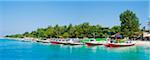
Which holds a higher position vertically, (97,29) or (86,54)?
(97,29)

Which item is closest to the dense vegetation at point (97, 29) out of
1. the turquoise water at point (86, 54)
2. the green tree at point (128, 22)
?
the green tree at point (128, 22)

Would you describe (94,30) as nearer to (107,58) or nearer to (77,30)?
(77,30)

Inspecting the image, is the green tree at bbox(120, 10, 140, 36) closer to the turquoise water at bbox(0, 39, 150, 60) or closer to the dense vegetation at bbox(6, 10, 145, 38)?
the dense vegetation at bbox(6, 10, 145, 38)

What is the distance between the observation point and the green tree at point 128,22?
32.5 metres

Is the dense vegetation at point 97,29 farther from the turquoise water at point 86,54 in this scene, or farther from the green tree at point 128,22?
the turquoise water at point 86,54

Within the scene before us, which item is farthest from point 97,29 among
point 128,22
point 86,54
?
point 86,54

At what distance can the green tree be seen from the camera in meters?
32.5

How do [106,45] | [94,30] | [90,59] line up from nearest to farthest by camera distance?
[90,59]
[106,45]
[94,30]

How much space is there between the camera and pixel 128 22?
32.5 m

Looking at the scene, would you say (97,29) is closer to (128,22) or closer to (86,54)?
(128,22)

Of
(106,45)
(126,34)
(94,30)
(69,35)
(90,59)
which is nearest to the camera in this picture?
(90,59)

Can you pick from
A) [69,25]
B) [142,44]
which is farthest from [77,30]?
[142,44]

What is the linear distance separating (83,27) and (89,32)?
A: 1.08m

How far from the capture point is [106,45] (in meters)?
25.1
